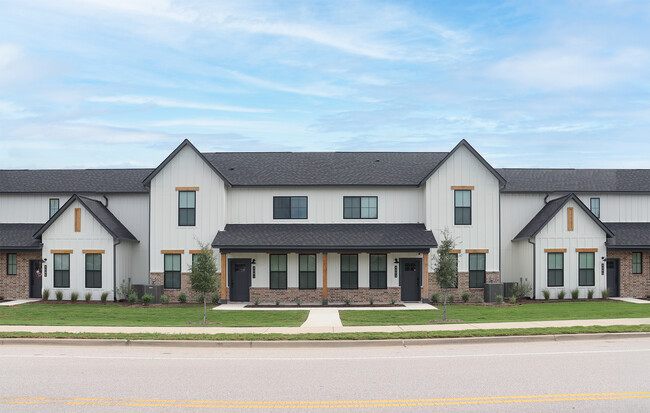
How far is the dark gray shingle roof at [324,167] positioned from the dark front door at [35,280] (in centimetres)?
1083

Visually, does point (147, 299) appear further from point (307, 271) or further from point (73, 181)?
point (73, 181)

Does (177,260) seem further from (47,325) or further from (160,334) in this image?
(160,334)

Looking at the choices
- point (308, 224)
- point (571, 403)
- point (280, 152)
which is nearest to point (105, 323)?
point (308, 224)

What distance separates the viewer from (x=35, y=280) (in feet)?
104

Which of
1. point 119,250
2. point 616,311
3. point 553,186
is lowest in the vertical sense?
point 616,311

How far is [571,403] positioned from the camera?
371 inches

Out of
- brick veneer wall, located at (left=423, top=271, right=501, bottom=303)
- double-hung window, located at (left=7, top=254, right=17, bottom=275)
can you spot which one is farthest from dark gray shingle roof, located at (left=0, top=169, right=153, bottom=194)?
brick veneer wall, located at (left=423, top=271, right=501, bottom=303)

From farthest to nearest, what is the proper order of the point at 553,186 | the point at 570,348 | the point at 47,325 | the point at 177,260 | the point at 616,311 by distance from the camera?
the point at 553,186 → the point at 177,260 → the point at 616,311 → the point at 47,325 → the point at 570,348

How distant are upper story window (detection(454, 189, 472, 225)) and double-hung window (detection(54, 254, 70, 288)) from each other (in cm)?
Result: 2001

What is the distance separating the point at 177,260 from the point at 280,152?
30.2ft

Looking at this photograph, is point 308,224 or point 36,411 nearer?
point 36,411

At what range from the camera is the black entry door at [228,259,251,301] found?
99.2 ft

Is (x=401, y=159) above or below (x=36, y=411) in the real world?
above

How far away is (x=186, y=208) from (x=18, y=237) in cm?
954
